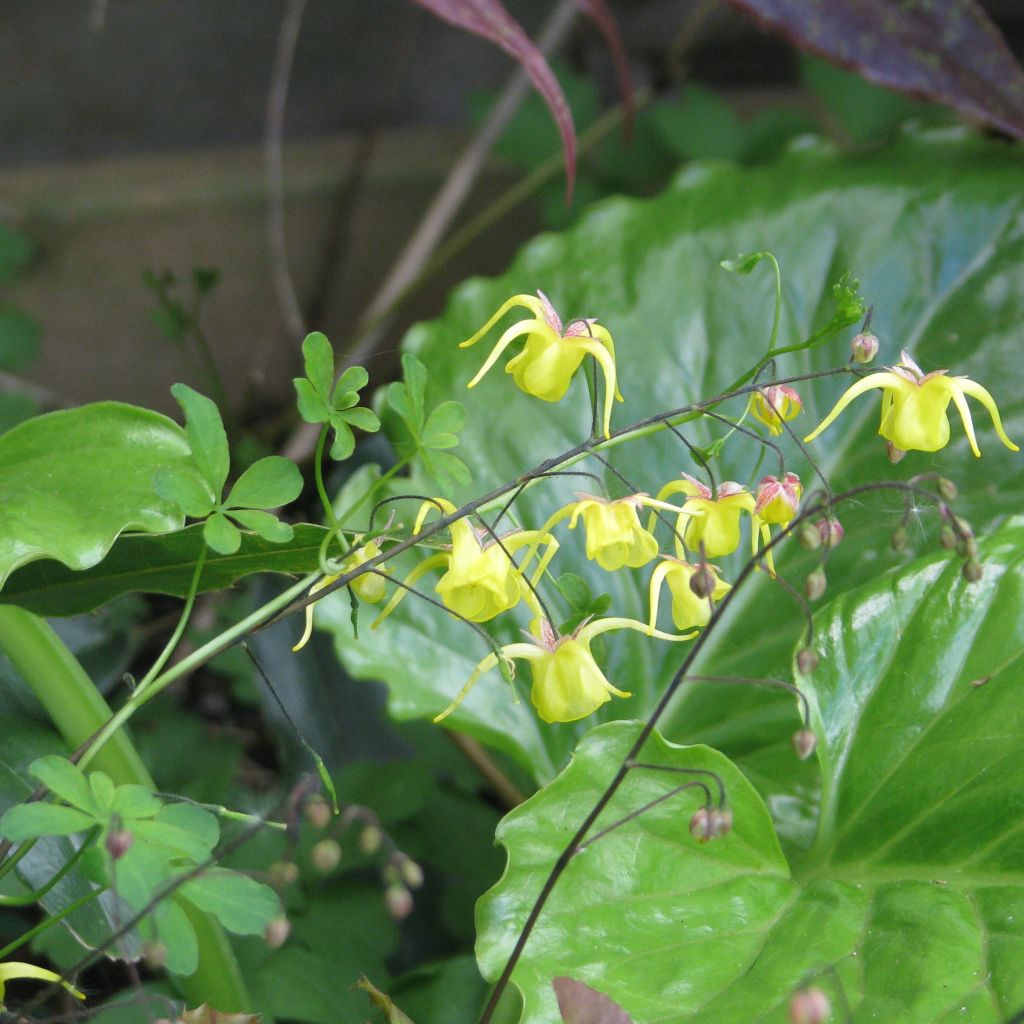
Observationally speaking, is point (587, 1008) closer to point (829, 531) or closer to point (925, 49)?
point (829, 531)

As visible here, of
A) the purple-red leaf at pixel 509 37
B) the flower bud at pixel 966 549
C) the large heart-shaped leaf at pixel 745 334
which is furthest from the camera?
the large heart-shaped leaf at pixel 745 334

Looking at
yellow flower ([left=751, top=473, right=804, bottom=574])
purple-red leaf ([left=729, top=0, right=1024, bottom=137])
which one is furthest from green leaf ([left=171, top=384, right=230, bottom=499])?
purple-red leaf ([left=729, top=0, right=1024, bottom=137])

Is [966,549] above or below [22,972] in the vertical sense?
above

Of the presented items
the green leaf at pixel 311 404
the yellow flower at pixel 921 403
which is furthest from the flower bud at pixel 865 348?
the green leaf at pixel 311 404

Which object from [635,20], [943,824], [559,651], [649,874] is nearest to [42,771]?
[559,651]

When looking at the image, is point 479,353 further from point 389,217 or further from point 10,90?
point 10,90

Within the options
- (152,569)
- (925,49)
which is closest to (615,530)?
(152,569)

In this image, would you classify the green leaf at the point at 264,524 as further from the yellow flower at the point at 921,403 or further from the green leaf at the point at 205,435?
the yellow flower at the point at 921,403
